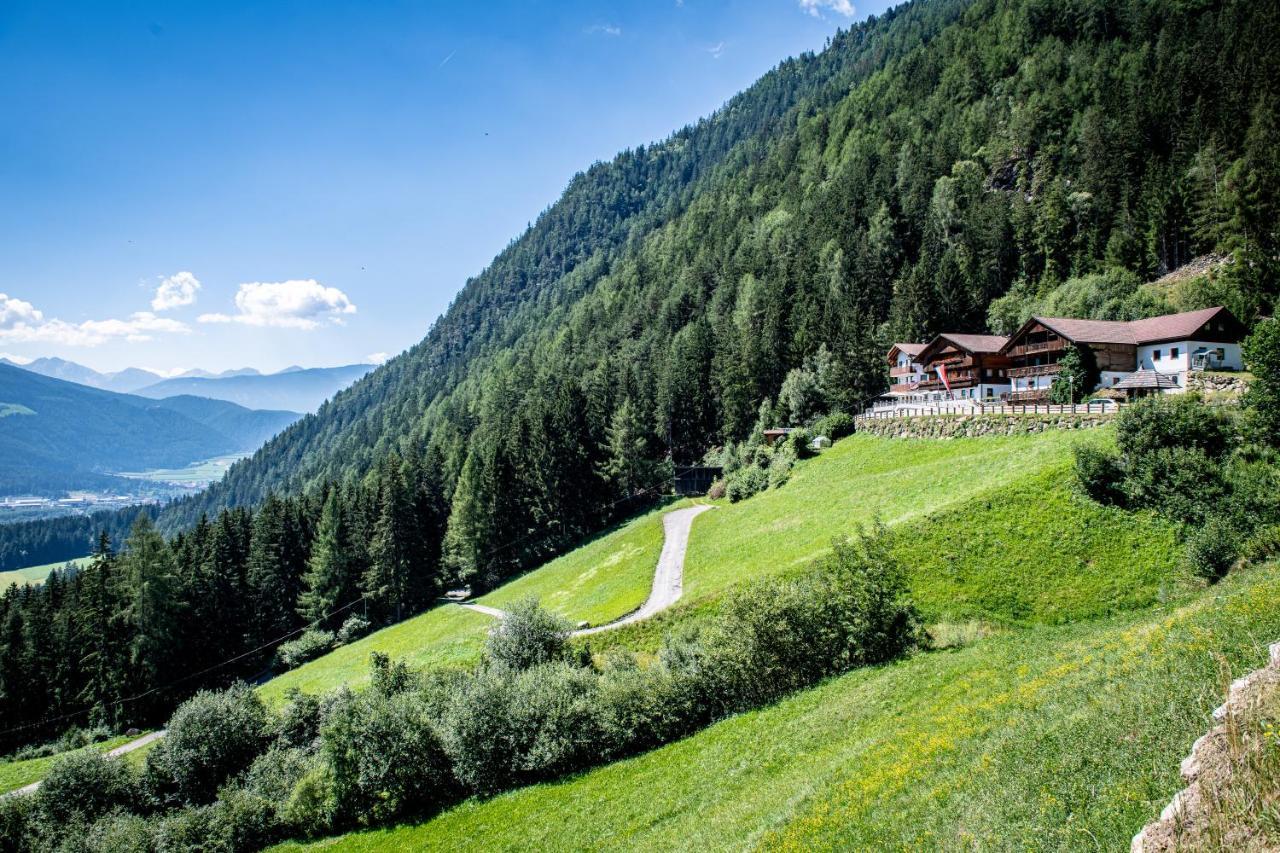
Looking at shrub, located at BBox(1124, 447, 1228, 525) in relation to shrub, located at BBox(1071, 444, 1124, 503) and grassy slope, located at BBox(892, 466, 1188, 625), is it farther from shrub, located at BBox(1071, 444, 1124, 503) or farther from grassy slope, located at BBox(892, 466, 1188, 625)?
grassy slope, located at BBox(892, 466, 1188, 625)

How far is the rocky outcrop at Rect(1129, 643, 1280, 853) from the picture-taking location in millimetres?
6812

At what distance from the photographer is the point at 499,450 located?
8300cm

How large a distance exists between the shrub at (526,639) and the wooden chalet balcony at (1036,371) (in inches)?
2059

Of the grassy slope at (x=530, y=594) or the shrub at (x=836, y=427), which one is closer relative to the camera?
the grassy slope at (x=530, y=594)

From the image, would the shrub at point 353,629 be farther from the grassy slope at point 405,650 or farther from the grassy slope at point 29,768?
the grassy slope at point 29,768

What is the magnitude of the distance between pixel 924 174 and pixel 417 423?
145 meters

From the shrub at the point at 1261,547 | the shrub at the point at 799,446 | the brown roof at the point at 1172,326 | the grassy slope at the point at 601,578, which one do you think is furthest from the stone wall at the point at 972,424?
the grassy slope at the point at 601,578

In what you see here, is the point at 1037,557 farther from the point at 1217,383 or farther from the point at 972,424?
the point at 1217,383

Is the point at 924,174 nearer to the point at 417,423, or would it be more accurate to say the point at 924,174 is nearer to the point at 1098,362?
the point at 1098,362

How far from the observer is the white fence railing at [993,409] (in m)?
40.9

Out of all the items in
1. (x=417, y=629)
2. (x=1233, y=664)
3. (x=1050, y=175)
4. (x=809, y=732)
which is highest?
(x=1050, y=175)

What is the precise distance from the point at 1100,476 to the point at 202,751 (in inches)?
1892

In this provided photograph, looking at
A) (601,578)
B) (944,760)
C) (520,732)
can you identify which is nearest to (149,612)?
(601,578)

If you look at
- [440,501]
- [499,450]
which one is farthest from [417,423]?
[499,450]
